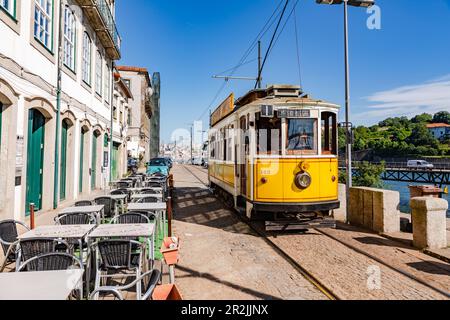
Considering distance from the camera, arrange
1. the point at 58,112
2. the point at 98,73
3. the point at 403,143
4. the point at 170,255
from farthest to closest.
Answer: the point at 403,143, the point at 98,73, the point at 58,112, the point at 170,255

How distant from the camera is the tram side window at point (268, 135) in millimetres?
7534

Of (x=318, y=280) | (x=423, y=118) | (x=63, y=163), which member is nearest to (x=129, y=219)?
(x=318, y=280)

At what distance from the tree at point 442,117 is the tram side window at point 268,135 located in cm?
16104

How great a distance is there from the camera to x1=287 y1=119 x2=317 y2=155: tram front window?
24.7 feet

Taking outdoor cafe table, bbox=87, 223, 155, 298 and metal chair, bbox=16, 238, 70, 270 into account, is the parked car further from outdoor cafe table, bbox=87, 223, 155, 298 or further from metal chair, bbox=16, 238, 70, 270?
metal chair, bbox=16, 238, 70, 270

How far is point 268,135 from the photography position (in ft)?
25.0

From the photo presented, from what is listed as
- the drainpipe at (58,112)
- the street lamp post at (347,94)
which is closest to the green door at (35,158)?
the drainpipe at (58,112)

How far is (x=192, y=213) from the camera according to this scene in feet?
34.8

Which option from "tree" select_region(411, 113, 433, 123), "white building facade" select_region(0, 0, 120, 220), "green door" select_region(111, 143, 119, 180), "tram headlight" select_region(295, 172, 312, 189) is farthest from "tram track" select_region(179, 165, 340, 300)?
"tree" select_region(411, 113, 433, 123)

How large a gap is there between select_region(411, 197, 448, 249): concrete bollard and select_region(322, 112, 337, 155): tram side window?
228cm

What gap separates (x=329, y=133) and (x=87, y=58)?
11725 millimetres

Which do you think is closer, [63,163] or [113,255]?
[113,255]

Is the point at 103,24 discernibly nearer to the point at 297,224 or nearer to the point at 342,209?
the point at 297,224

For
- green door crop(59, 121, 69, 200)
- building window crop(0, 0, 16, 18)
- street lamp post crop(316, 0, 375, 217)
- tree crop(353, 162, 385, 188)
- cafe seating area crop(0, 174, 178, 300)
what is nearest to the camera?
cafe seating area crop(0, 174, 178, 300)
